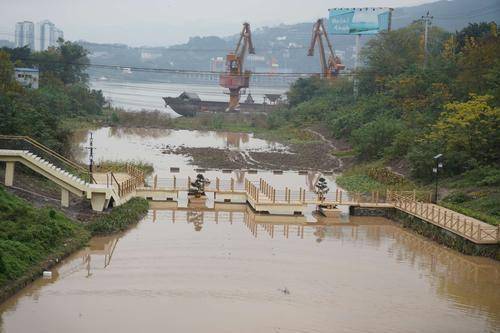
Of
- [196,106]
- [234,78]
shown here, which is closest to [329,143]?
[196,106]

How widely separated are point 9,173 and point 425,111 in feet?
77.3

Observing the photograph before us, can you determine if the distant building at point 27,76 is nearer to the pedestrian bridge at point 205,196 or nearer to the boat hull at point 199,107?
the boat hull at point 199,107

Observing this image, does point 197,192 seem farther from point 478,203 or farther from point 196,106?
point 196,106

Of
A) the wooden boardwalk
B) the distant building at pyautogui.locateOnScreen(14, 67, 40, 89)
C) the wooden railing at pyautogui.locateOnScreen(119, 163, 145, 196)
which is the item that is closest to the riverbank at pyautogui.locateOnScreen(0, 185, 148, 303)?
the wooden railing at pyautogui.locateOnScreen(119, 163, 145, 196)

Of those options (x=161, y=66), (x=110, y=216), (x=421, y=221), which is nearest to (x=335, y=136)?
(x=421, y=221)

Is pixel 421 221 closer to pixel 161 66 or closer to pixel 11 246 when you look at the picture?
pixel 11 246

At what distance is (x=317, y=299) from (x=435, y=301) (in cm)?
247

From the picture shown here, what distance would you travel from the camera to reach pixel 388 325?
1572 centimetres

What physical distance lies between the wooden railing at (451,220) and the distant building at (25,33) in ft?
483

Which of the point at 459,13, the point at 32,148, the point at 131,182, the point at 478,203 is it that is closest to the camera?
the point at 32,148

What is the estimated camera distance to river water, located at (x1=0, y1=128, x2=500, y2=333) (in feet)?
51.1

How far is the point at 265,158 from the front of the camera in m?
41.5

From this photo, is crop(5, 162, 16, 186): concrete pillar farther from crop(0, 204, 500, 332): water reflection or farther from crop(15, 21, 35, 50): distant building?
crop(15, 21, 35, 50): distant building

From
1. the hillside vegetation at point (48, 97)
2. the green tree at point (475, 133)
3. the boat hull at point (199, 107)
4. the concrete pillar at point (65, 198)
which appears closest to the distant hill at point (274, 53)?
the boat hull at point (199, 107)
